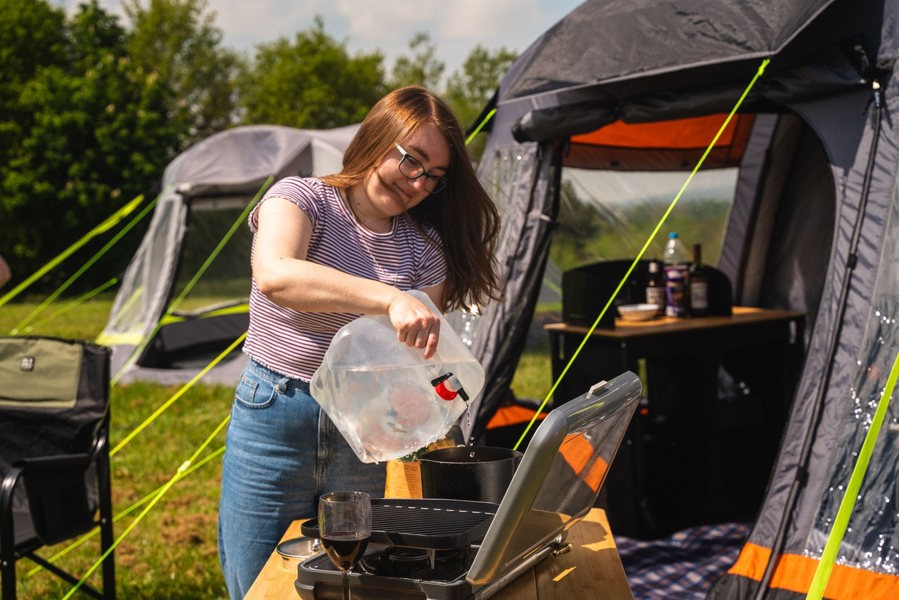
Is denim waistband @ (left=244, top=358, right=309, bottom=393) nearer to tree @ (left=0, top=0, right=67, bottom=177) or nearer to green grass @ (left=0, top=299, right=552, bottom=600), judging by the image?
green grass @ (left=0, top=299, right=552, bottom=600)

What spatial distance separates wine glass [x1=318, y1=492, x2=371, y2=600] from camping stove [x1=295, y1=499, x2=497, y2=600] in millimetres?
40

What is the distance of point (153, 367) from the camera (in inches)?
285

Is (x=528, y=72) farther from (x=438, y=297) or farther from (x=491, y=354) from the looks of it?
(x=438, y=297)

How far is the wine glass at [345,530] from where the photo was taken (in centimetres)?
130

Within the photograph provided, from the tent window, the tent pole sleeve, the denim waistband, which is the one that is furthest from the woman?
the tent window

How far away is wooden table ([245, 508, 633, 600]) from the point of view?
1.43 meters

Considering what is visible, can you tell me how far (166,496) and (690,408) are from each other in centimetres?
240

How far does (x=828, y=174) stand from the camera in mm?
4277

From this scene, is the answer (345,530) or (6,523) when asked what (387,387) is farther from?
(6,523)

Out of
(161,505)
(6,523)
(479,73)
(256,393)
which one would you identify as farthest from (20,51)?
(479,73)

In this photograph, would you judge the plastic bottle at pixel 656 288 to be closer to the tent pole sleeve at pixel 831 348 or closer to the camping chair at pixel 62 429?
the tent pole sleeve at pixel 831 348

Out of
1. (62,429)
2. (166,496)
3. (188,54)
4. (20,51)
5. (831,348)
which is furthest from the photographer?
(188,54)

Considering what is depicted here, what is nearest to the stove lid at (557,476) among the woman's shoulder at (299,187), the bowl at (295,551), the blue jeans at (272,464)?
the bowl at (295,551)

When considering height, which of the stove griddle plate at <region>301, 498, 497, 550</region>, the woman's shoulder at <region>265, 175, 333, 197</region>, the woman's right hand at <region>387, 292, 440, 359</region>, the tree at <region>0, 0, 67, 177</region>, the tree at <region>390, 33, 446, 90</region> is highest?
the tree at <region>390, 33, 446, 90</region>
